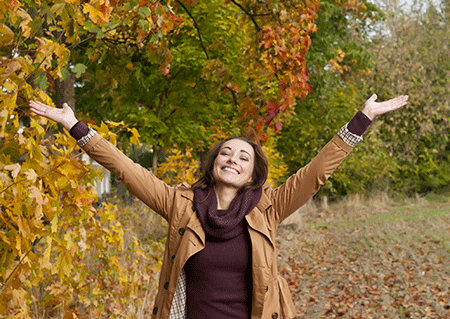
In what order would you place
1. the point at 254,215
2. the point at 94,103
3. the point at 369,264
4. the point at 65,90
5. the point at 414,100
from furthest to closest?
the point at 414,100, the point at 94,103, the point at 369,264, the point at 65,90, the point at 254,215

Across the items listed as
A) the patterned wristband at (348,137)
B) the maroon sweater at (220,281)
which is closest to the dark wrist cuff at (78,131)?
the maroon sweater at (220,281)

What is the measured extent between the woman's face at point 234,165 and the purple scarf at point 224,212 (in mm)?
83

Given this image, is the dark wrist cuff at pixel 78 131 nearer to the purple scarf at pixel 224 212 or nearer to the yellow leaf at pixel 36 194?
the yellow leaf at pixel 36 194

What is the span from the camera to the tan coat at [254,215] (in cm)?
235

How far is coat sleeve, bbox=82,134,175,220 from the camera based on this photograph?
236 centimetres

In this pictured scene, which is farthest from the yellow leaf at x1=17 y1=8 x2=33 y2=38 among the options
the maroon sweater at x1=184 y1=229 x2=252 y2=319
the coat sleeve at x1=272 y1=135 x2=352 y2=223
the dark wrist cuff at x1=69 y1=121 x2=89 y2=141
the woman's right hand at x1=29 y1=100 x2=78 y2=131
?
the coat sleeve at x1=272 y1=135 x2=352 y2=223

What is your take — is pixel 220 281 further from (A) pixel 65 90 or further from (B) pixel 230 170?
(A) pixel 65 90

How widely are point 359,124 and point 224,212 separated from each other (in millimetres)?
805

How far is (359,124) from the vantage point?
2.36m

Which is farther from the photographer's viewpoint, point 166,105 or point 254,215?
point 166,105

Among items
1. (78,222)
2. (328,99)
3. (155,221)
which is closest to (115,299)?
(78,222)

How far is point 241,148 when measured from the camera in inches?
104

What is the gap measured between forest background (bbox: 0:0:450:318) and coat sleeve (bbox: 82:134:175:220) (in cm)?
14

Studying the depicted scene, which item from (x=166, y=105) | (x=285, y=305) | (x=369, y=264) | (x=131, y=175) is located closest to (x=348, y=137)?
(x=285, y=305)
